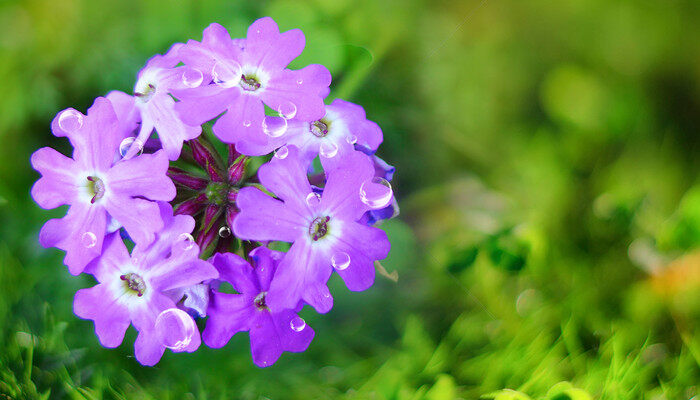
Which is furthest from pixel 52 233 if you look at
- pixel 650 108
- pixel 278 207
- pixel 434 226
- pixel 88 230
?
pixel 650 108

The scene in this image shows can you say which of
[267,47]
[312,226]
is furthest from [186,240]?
[267,47]

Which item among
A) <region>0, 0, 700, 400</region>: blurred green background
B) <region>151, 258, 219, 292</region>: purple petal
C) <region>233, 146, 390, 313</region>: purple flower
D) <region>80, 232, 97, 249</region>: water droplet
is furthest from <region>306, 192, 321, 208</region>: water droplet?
<region>0, 0, 700, 400</region>: blurred green background

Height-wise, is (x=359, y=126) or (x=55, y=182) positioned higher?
(x=359, y=126)

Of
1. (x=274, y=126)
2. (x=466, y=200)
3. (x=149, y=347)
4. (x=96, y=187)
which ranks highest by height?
(x=274, y=126)

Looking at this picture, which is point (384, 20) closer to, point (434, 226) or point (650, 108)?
point (434, 226)

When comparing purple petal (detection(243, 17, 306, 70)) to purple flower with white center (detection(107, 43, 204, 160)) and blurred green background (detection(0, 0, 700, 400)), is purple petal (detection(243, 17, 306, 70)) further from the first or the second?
blurred green background (detection(0, 0, 700, 400))

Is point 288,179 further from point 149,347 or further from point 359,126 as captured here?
point 149,347

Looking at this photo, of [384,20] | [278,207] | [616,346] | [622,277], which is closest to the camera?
[278,207]
